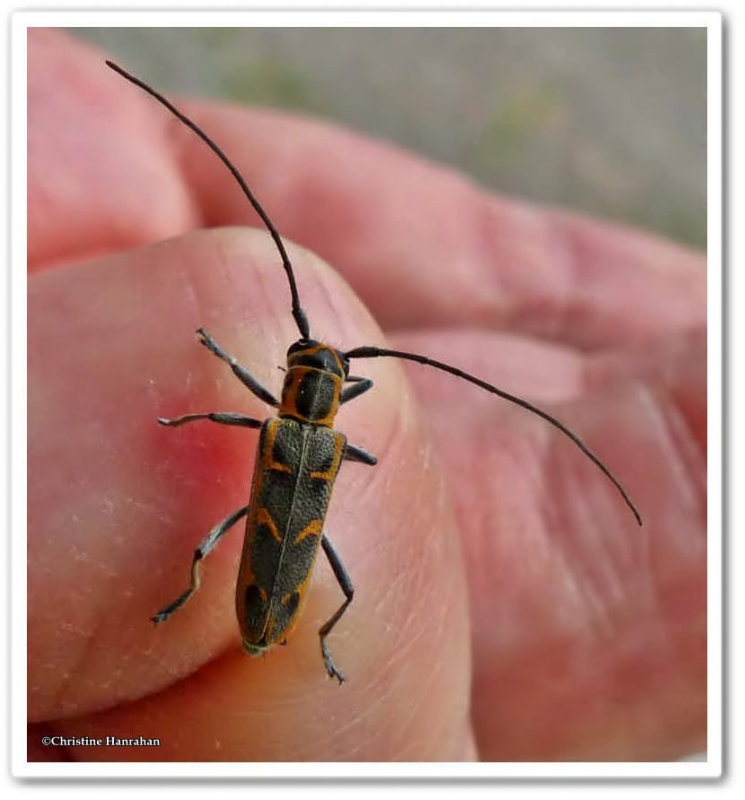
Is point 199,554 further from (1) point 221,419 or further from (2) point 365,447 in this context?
(2) point 365,447

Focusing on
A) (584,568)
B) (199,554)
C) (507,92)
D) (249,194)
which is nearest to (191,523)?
(199,554)

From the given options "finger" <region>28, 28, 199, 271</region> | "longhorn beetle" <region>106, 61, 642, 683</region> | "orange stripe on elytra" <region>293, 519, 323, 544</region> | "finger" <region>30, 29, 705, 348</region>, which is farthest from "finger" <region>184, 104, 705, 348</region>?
"orange stripe on elytra" <region>293, 519, 323, 544</region>

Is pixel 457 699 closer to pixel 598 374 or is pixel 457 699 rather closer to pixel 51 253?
pixel 51 253

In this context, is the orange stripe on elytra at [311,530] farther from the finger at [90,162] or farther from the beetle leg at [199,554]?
the finger at [90,162]

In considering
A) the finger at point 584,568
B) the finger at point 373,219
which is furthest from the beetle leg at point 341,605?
the finger at point 584,568
